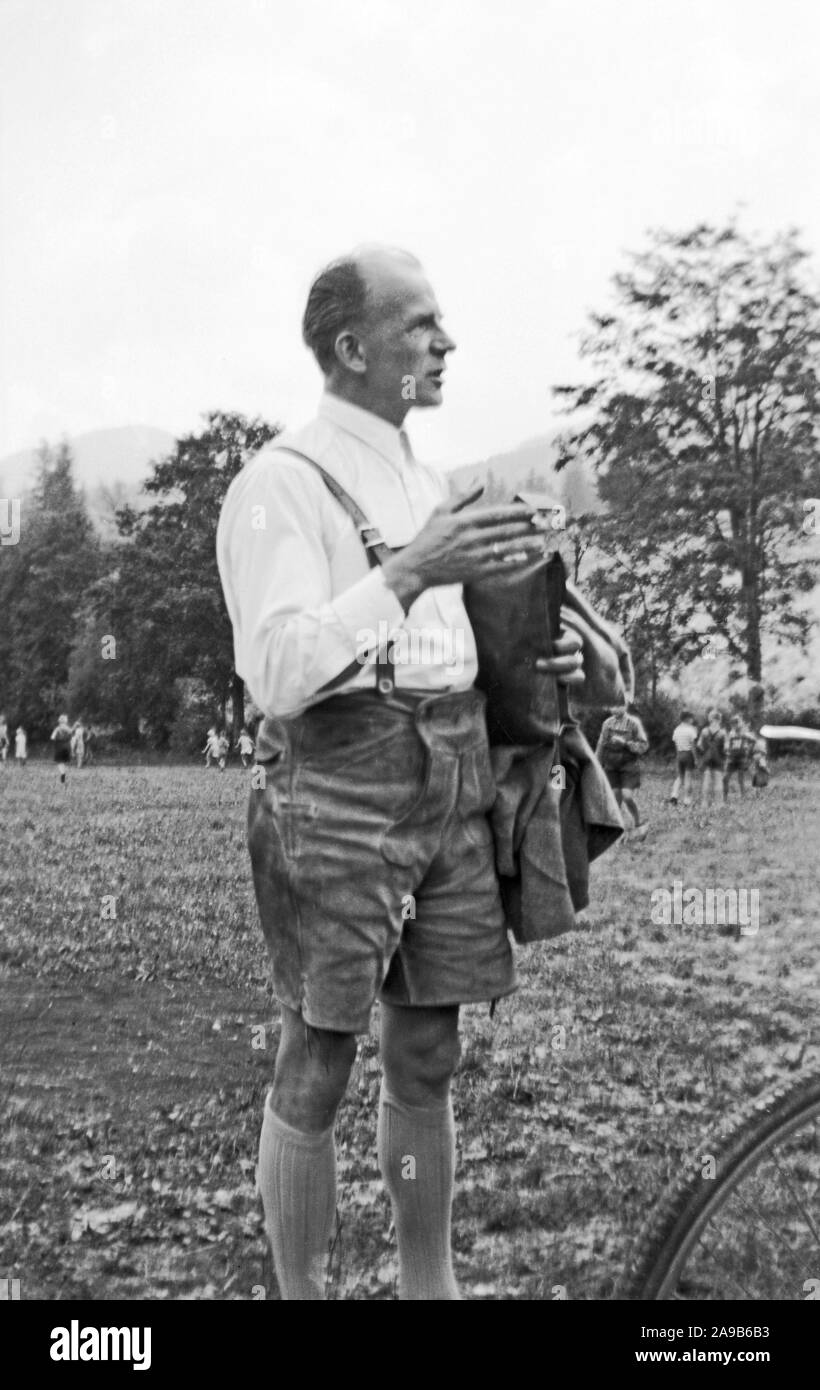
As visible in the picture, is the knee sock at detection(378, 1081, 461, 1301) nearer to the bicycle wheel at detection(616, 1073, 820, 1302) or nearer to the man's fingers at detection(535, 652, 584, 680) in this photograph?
the bicycle wheel at detection(616, 1073, 820, 1302)

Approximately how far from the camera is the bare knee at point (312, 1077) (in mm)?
2170

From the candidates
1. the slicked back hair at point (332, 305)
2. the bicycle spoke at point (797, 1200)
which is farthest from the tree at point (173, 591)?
the bicycle spoke at point (797, 1200)

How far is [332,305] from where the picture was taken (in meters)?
2.25

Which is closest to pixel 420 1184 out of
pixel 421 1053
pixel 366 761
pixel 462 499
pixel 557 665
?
pixel 421 1053

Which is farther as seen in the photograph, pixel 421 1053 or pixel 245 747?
pixel 245 747

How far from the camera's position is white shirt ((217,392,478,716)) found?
2.02 metres

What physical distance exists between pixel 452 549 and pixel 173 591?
125 centimetres

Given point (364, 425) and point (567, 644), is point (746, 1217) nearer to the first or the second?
point (567, 644)

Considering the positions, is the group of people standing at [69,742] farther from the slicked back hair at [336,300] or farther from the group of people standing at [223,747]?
the slicked back hair at [336,300]

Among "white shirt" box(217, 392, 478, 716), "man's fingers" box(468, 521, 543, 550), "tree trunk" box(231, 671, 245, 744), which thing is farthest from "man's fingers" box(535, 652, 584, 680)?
"tree trunk" box(231, 671, 245, 744)

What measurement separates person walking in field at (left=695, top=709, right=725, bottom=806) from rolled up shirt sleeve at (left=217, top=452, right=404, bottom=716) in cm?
143
